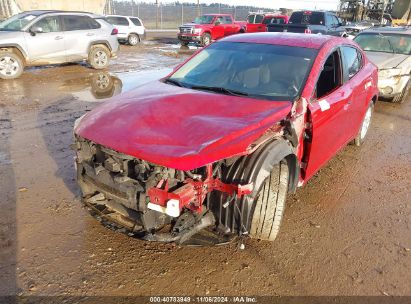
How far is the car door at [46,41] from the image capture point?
32.9 feet

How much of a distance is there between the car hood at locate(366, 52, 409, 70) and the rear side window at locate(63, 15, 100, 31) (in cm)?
861

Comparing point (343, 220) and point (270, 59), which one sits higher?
point (270, 59)

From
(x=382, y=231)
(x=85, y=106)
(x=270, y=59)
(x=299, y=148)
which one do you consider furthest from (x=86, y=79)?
(x=382, y=231)

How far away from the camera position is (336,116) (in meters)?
3.83

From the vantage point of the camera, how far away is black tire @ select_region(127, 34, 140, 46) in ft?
63.7

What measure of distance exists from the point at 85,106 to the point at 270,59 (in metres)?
4.60

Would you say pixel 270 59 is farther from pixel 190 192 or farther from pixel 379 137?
pixel 379 137

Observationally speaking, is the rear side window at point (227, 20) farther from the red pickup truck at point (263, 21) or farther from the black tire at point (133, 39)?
the black tire at point (133, 39)

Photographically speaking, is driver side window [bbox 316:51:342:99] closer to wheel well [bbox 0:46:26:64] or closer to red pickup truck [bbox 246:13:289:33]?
wheel well [bbox 0:46:26:64]

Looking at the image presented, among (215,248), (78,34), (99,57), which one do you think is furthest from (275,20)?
(215,248)

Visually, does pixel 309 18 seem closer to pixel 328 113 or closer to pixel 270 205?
pixel 328 113

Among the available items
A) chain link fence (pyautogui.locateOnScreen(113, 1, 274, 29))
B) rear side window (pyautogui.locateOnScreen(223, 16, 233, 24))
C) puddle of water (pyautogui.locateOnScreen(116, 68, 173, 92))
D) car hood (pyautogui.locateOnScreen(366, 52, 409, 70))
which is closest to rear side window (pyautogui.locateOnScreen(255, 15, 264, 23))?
rear side window (pyautogui.locateOnScreen(223, 16, 233, 24))

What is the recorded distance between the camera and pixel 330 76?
13.1ft

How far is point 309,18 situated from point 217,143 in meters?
16.1
